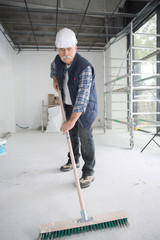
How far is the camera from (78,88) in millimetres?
1211

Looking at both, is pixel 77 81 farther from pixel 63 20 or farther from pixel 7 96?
pixel 63 20

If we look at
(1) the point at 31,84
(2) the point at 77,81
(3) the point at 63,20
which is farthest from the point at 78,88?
(1) the point at 31,84

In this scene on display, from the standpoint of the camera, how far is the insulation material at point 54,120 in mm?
4166

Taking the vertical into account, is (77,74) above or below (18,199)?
above

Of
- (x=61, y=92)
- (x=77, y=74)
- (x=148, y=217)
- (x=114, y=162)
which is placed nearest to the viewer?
(x=148, y=217)

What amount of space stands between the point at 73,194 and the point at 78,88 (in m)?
0.74

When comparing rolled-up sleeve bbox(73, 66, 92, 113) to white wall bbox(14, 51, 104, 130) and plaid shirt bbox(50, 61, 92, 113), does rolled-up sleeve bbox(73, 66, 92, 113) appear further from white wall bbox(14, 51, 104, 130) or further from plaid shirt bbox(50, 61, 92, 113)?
white wall bbox(14, 51, 104, 130)

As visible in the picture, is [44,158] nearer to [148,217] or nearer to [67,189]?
[67,189]

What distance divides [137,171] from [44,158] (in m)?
1.06

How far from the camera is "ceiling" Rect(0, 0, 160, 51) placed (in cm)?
344

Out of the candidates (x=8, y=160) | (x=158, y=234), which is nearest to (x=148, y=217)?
(x=158, y=234)

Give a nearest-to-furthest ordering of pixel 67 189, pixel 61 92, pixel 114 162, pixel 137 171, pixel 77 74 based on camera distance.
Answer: pixel 77 74, pixel 67 189, pixel 61 92, pixel 137 171, pixel 114 162

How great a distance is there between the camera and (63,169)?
1675mm

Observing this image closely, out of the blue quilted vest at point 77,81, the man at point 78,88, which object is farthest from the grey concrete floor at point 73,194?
the blue quilted vest at point 77,81
